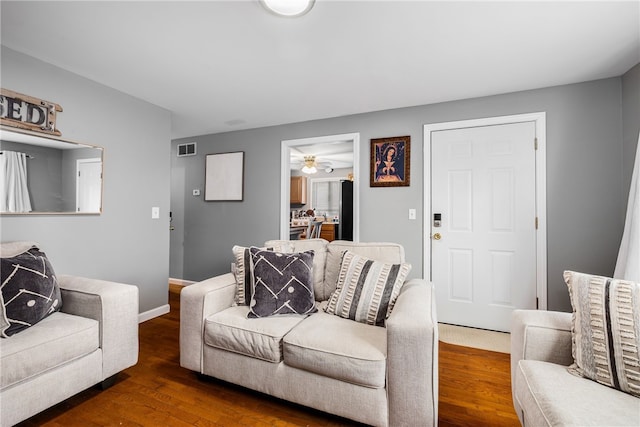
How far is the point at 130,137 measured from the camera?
2875 millimetres

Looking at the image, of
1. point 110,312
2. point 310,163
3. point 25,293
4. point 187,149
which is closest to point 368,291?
point 110,312

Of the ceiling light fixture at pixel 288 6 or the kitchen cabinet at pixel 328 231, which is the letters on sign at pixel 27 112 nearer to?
the ceiling light fixture at pixel 288 6

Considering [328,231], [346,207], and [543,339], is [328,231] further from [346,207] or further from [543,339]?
[543,339]

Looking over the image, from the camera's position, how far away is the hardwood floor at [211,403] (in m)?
1.55

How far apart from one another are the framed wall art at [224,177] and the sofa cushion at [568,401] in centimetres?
359

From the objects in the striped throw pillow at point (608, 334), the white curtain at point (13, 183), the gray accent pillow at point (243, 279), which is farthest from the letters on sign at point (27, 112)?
the striped throw pillow at point (608, 334)

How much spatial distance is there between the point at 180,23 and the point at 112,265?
2.22 metres

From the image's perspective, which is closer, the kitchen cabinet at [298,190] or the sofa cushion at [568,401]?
the sofa cushion at [568,401]

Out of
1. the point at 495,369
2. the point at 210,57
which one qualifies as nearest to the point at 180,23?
the point at 210,57

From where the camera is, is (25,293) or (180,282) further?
(180,282)

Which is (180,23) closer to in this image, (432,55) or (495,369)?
(432,55)

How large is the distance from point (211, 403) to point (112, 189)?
84.7 inches

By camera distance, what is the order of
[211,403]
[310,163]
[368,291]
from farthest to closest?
[310,163], [368,291], [211,403]

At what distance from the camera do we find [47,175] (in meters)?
2.26
